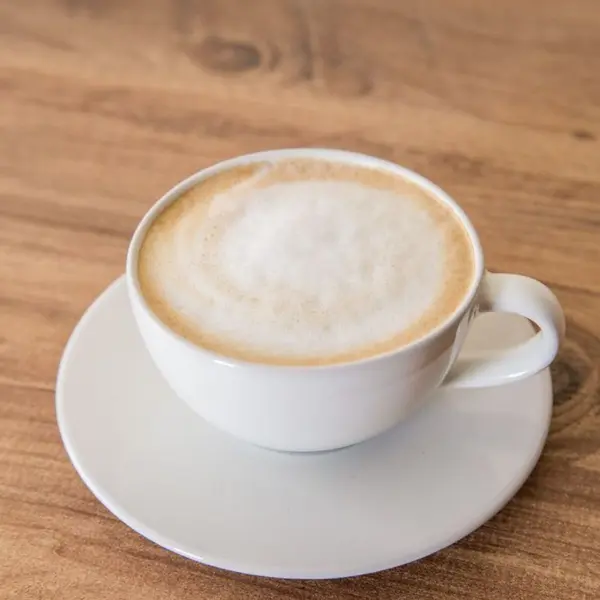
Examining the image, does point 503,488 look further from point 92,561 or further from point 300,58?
point 300,58

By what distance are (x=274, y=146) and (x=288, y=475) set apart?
40cm

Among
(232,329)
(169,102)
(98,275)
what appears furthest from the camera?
(169,102)

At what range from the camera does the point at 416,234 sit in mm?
513

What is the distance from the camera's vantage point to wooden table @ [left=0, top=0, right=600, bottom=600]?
47 centimetres

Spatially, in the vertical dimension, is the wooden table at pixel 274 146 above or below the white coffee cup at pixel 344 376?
below

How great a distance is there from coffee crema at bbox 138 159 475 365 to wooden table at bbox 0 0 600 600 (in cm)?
13

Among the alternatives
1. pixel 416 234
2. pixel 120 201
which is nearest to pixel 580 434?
pixel 416 234

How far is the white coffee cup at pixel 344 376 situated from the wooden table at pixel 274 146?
8 cm

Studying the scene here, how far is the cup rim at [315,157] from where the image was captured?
16.9 inches

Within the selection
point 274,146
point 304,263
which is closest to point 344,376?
point 304,263

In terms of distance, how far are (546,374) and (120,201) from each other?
388 mm

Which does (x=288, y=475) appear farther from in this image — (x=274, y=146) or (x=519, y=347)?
(x=274, y=146)

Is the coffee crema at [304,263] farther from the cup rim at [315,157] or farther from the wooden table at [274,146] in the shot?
the wooden table at [274,146]

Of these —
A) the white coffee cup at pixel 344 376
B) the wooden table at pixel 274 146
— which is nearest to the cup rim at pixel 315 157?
the white coffee cup at pixel 344 376
